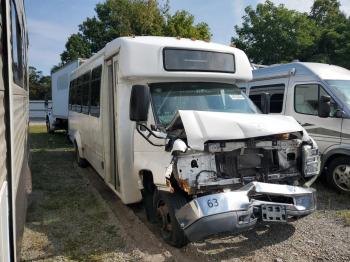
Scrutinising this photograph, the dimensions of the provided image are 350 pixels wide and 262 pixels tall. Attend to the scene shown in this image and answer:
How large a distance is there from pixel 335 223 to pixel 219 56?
315 centimetres

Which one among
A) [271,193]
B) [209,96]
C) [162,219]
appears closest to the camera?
[271,193]

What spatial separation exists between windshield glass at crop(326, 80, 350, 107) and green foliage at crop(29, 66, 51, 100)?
44.1 metres

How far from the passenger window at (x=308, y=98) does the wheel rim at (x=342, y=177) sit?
48.6 inches

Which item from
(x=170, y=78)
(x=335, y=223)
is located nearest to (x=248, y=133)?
(x=170, y=78)

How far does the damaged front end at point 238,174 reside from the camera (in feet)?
12.9

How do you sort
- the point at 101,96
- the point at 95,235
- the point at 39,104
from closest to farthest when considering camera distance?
the point at 95,235, the point at 101,96, the point at 39,104

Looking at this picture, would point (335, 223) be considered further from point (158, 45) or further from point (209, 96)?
point (158, 45)

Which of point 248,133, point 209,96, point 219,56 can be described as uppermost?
point 219,56

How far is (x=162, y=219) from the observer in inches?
195

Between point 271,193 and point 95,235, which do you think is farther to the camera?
point 95,235

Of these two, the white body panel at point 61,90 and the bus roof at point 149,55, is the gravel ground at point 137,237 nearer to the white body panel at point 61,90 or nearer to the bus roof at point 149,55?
the bus roof at point 149,55

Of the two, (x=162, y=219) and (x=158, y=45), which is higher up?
(x=158, y=45)

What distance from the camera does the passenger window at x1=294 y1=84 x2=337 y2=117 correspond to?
7.81 metres

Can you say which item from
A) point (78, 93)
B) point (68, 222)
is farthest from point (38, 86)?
point (68, 222)
